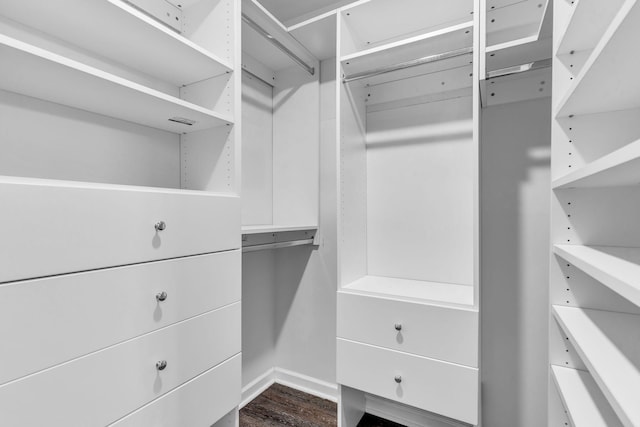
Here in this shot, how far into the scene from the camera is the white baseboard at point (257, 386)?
1.96m

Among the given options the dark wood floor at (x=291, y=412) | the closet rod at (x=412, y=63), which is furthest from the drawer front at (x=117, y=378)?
the closet rod at (x=412, y=63)

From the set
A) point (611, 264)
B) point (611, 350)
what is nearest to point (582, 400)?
point (611, 350)

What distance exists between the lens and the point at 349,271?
1.70 m

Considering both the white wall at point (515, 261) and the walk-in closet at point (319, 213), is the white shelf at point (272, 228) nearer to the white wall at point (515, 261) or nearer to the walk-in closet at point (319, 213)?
the walk-in closet at point (319, 213)

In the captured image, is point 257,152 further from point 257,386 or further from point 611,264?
point 611,264

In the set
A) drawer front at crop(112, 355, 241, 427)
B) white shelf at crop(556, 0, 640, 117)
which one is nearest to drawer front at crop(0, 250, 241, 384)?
drawer front at crop(112, 355, 241, 427)

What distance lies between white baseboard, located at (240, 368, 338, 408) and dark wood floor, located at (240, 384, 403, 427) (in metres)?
0.03

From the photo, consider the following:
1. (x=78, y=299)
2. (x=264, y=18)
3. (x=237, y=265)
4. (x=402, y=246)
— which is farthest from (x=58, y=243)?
(x=402, y=246)

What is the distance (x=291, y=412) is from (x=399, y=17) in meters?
2.25

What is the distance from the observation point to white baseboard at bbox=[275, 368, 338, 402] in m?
2.02

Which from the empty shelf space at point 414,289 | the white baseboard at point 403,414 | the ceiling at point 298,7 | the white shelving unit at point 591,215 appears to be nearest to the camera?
the white shelving unit at point 591,215

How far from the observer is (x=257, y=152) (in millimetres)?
2057

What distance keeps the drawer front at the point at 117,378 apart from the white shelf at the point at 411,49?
132 centimetres

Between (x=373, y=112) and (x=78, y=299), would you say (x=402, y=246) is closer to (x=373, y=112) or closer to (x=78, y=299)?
(x=373, y=112)
